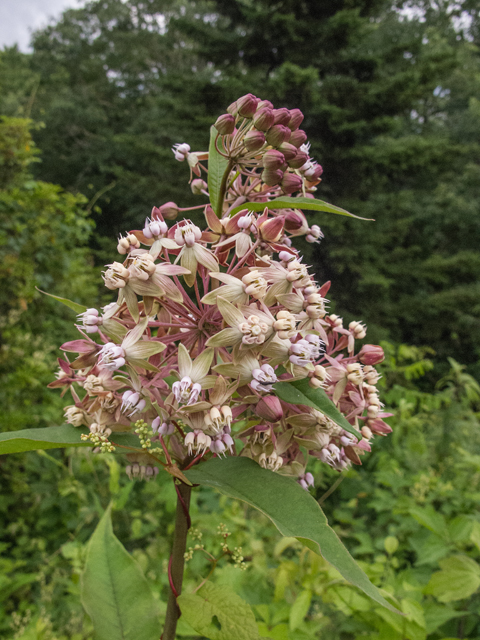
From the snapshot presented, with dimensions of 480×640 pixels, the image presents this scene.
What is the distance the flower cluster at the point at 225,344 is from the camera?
1.66ft

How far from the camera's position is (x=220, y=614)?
1.88ft

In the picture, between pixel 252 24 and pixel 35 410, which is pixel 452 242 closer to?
pixel 252 24

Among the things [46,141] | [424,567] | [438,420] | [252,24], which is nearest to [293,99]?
[252,24]

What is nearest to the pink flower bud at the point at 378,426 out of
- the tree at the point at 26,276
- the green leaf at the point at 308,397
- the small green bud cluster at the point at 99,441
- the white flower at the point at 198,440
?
the green leaf at the point at 308,397

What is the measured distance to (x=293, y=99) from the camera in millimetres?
5777

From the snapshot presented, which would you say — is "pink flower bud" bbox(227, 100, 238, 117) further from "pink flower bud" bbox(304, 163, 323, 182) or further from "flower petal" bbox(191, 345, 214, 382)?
"flower petal" bbox(191, 345, 214, 382)

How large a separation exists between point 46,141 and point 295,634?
14221 millimetres

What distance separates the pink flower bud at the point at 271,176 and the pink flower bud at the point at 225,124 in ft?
0.27

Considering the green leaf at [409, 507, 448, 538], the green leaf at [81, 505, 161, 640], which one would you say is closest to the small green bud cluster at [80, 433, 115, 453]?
the green leaf at [81, 505, 161, 640]

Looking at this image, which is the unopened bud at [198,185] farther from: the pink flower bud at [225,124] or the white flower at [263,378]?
the white flower at [263,378]

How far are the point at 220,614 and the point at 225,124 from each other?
27.7 inches

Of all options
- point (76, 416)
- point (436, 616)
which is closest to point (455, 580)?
point (436, 616)

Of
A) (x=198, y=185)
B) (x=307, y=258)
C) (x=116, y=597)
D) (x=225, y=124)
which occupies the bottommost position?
(x=307, y=258)

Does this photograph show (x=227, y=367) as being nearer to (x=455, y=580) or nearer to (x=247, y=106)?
(x=247, y=106)
